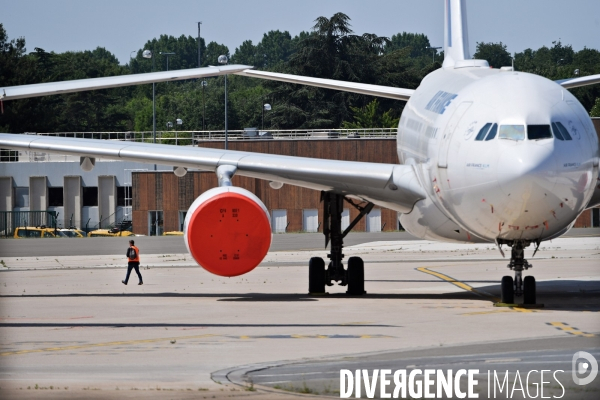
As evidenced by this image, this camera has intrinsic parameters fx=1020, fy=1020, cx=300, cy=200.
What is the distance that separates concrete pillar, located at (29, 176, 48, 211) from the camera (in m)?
75.9

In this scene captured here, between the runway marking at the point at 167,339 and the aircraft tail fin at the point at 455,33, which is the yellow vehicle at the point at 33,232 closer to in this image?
the aircraft tail fin at the point at 455,33

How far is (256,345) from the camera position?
14.4 metres

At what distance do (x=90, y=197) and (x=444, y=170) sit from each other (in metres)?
62.1

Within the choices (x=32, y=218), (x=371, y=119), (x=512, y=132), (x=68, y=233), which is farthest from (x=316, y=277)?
(x=371, y=119)

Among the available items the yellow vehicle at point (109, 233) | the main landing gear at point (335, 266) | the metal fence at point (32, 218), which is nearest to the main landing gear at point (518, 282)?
the main landing gear at point (335, 266)

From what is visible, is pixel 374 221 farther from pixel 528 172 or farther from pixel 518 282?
pixel 528 172

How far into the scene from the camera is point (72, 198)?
76.7m

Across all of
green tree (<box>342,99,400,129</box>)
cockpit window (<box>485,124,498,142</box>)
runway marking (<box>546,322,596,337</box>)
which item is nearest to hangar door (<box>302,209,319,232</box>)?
green tree (<box>342,99,400,129</box>)

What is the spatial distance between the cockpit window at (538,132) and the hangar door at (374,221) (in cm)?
4944

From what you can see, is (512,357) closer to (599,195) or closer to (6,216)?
(599,195)

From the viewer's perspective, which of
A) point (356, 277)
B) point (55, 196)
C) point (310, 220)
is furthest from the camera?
point (55, 196)

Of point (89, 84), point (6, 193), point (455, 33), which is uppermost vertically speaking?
point (455, 33)

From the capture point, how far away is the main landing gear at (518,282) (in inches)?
743

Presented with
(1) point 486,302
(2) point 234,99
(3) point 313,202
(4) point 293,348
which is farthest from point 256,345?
(2) point 234,99
